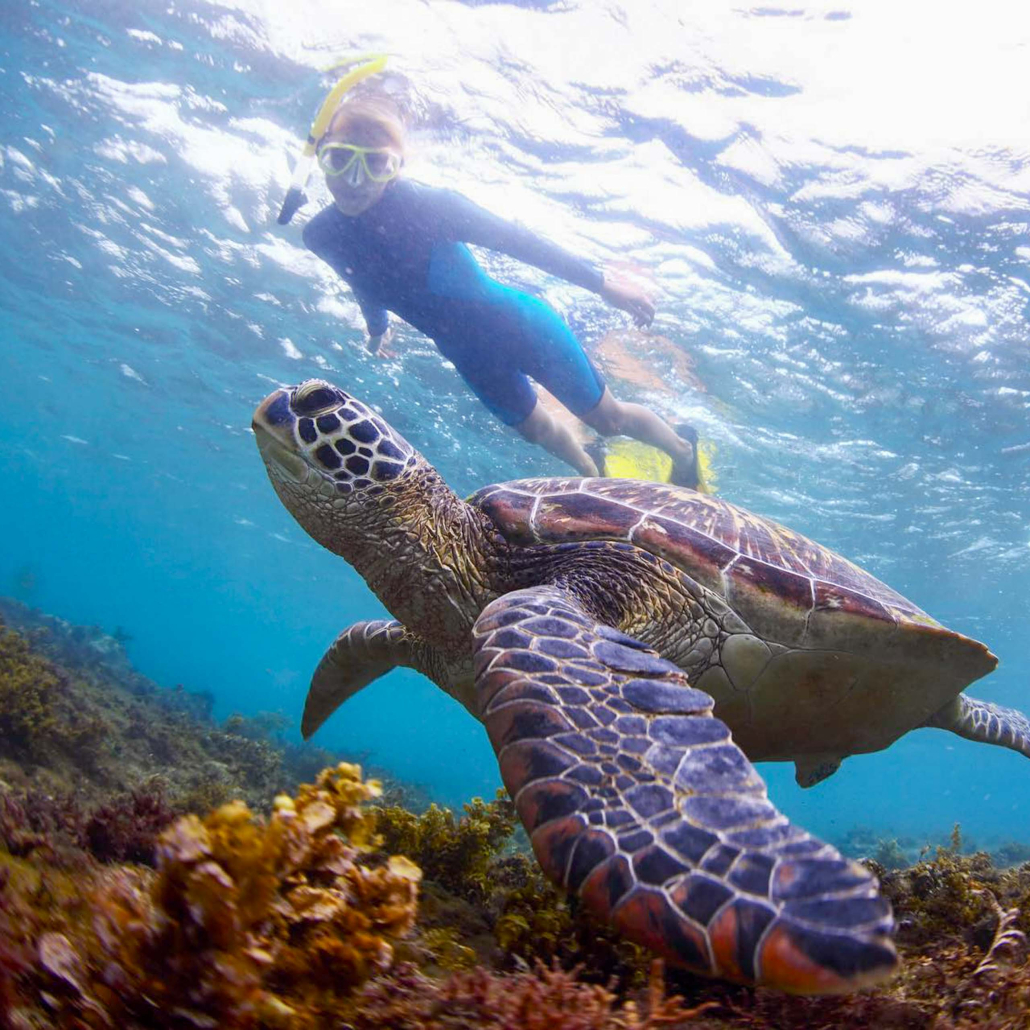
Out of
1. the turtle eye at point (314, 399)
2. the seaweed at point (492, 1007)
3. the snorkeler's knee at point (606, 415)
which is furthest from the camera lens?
the snorkeler's knee at point (606, 415)

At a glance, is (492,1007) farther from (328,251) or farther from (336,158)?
(328,251)

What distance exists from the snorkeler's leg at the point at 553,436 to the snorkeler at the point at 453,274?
35 millimetres

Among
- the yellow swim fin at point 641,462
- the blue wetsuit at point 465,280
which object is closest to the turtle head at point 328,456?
the blue wetsuit at point 465,280

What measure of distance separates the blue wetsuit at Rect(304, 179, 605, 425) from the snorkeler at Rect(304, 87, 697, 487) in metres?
0.01

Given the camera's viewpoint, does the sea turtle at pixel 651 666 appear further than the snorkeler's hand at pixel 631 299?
No

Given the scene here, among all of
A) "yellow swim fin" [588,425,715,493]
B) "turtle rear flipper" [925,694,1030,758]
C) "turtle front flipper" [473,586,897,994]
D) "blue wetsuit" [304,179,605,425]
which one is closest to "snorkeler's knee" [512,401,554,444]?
"blue wetsuit" [304,179,605,425]

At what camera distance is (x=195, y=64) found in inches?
368

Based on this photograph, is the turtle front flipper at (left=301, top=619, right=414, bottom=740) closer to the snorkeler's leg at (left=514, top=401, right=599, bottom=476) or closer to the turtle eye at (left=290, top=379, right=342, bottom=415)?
the turtle eye at (left=290, top=379, right=342, bottom=415)

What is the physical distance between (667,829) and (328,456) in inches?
92.3

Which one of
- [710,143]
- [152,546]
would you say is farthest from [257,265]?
[152,546]

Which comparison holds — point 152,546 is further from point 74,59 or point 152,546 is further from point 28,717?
point 28,717

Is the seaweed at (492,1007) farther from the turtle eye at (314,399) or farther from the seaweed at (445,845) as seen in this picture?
the turtle eye at (314,399)

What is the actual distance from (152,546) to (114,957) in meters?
70.6

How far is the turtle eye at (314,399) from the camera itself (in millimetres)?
3125
